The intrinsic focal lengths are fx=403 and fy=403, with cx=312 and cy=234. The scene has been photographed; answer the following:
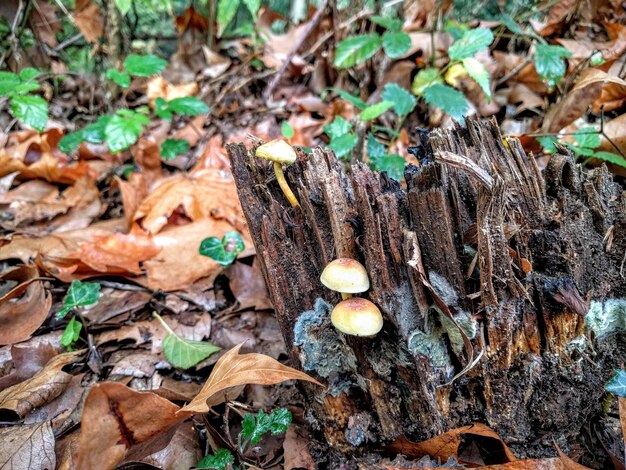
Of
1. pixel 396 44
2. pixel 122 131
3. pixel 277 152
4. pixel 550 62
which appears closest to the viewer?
pixel 277 152

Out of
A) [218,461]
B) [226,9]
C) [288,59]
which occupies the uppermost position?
[226,9]

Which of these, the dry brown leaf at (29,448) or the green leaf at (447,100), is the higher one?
the green leaf at (447,100)

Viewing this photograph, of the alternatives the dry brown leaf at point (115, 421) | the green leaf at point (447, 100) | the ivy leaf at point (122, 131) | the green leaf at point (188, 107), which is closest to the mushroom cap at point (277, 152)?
the dry brown leaf at point (115, 421)

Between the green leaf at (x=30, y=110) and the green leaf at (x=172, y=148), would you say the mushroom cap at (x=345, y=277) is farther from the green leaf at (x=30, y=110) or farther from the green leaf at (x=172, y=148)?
the green leaf at (x=172, y=148)

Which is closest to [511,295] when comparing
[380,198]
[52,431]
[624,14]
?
[380,198]

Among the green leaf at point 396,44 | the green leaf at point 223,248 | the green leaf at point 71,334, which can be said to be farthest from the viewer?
the green leaf at point 396,44

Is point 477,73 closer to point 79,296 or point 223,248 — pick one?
point 223,248

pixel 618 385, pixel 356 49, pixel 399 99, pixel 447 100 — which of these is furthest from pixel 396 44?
pixel 618 385
